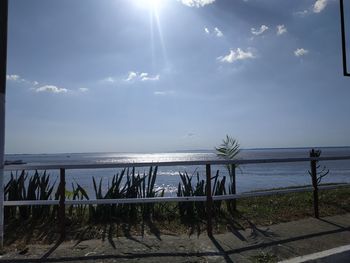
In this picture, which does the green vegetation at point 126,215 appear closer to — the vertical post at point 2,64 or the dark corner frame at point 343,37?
the vertical post at point 2,64

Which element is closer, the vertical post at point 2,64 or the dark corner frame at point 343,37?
the vertical post at point 2,64

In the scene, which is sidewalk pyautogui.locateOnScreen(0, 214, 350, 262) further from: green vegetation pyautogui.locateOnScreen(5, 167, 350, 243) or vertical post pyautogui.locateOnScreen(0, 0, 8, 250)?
vertical post pyautogui.locateOnScreen(0, 0, 8, 250)

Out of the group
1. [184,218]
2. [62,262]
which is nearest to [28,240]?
[62,262]

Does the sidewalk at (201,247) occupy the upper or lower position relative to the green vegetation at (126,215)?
lower

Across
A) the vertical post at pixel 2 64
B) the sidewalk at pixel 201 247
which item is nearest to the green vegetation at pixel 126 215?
the sidewalk at pixel 201 247

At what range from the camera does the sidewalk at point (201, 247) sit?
4.90 meters

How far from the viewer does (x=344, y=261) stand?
5.07m

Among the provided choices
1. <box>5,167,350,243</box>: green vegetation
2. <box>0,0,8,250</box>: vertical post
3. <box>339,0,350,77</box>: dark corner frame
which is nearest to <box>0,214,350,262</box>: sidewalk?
<box>5,167,350,243</box>: green vegetation

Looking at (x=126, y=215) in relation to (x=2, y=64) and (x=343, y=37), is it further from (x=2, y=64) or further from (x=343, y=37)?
(x=343, y=37)

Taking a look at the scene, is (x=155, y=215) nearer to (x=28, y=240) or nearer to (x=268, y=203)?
(x=28, y=240)

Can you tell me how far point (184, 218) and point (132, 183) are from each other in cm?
112

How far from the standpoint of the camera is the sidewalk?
4902 millimetres

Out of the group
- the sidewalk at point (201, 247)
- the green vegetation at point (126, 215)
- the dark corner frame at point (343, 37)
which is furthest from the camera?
the dark corner frame at point (343, 37)

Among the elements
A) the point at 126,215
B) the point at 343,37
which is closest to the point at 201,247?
the point at 126,215
